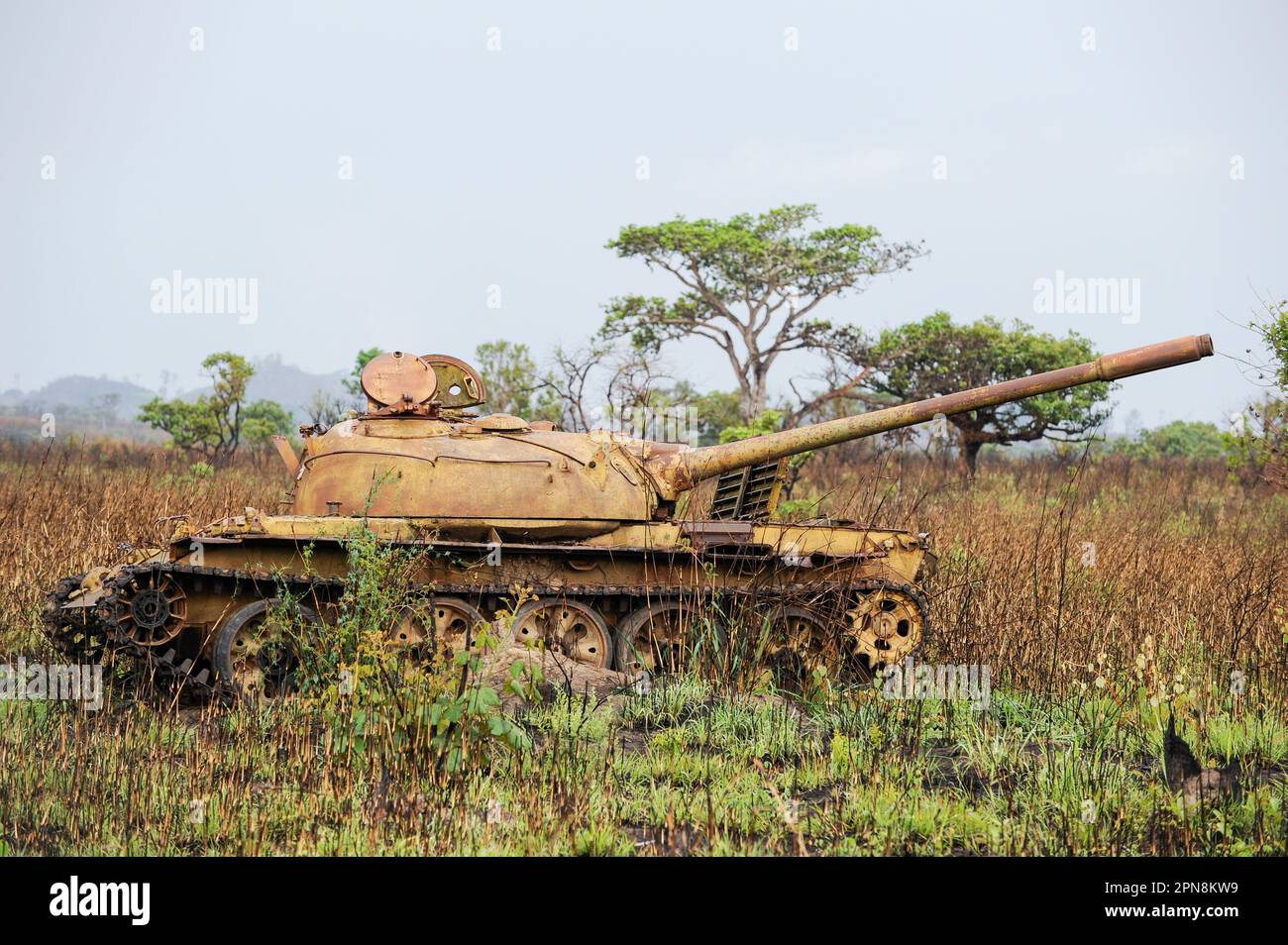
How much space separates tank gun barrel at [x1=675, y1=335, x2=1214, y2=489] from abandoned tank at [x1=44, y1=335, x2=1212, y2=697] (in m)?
0.02

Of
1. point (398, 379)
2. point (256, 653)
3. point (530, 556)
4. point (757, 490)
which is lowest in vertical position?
point (256, 653)

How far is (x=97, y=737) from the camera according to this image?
22.5ft

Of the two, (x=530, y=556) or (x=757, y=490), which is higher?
(x=757, y=490)

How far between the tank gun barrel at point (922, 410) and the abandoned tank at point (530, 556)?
19mm

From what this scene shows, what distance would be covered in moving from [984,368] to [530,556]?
21632 mm

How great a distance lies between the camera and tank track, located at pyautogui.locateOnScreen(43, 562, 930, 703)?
307 inches

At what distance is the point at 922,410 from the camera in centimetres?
932

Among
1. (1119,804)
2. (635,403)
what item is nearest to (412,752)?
(1119,804)

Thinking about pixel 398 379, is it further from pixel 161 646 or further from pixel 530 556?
pixel 161 646

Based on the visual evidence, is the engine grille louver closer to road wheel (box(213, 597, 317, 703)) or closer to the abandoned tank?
the abandoned tank

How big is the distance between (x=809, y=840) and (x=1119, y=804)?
4.92ft

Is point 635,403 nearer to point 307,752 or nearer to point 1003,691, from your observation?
point 1003,691

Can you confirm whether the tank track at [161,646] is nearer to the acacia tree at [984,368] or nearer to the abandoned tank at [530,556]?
the abandoned tank at [530,556]

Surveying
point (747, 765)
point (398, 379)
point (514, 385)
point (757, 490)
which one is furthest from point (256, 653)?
point (514, 385)
